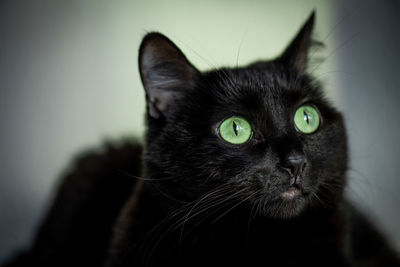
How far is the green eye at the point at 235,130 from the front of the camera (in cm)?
96

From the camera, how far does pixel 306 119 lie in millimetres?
1032

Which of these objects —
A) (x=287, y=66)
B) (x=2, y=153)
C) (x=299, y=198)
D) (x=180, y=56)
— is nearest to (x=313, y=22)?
(x=287, y=66)

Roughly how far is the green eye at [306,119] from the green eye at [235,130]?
0.15 meters

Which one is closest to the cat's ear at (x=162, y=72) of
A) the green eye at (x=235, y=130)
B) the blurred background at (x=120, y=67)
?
the green eye at (x=235, y=130)

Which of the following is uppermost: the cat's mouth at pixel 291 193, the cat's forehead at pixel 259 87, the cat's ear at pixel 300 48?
the cat's ear at pixel 300 48

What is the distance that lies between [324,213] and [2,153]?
124 cm

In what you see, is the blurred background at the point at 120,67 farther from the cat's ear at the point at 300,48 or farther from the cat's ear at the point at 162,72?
the cat's ear at the point at 162,72

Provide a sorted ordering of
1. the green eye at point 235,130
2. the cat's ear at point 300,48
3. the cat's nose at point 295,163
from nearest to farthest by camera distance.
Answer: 1. the cat's nose at point 295,163
2. the green eye at point 235,130
3. the cat's ear at point 300,48

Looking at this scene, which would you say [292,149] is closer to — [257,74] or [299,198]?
[299,198]

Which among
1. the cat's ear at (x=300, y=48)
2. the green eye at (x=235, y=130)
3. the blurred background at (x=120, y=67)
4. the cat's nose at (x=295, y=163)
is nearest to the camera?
the cat's nose at (x=295, y=163)

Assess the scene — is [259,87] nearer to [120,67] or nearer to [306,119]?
[306,119]

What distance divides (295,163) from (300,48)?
469 millimetres

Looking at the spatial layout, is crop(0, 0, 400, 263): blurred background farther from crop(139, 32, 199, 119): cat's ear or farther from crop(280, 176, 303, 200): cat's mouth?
crop(280, 176, 303, 200): cat's mouth

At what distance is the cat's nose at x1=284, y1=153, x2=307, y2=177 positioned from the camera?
0.85 meters
